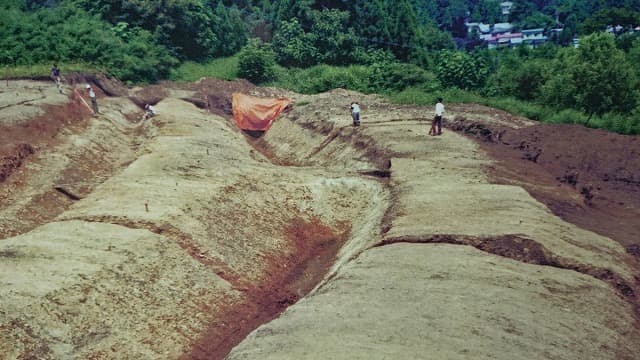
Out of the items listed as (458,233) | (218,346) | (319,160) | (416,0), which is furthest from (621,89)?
(416,0)

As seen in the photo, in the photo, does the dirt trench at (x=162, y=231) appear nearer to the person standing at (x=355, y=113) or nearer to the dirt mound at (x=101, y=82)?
the person standing at (x=355, y=113)

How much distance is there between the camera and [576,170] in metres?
22.2

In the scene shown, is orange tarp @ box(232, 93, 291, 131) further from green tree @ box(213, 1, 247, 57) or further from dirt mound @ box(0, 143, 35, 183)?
green tree @ box(213, 1, 247, 57)

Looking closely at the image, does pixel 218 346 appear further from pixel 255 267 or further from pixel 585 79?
pixel 585 79

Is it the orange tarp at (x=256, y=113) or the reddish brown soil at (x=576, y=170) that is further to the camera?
the orange tarp at (x=256, y=113)

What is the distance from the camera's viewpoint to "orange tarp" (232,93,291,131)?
3625 cm

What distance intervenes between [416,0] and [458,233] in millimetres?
77480

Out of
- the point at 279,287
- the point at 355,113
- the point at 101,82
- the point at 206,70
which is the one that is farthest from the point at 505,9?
the point at 279,287

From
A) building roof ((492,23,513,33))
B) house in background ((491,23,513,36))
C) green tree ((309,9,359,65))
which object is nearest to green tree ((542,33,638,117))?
green tree ((309,9,359,65))

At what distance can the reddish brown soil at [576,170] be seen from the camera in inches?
714

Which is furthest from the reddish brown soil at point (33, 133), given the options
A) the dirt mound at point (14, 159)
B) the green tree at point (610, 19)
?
the green tree at point (610, 19)

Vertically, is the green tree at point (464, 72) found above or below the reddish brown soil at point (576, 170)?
above

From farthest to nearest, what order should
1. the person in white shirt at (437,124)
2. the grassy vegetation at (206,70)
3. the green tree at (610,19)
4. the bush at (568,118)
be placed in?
the green tree at (610,19) → the grassy vegetation at (206,70) → the bush at (568,118) → the person in white shirt at (437,124)

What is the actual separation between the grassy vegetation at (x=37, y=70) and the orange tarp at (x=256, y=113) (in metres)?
11.4
